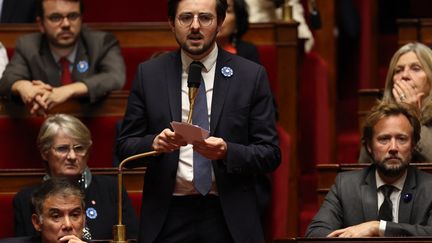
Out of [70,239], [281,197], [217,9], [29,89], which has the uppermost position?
[217,9]

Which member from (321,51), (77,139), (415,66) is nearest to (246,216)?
(77,139)

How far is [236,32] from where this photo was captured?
3816 millimetres

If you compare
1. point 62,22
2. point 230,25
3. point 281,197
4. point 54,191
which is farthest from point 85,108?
point 54,191

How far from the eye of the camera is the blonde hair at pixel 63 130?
317 centimetres

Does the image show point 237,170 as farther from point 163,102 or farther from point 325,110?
point 325,110

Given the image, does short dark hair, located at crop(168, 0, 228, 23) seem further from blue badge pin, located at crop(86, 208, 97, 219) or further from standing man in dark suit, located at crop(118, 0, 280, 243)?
blue badge pin, located at crop(86, 208, 97, 219)

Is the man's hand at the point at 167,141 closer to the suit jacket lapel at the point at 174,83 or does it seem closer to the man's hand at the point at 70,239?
the suit jacket lapel at the point at 174,83

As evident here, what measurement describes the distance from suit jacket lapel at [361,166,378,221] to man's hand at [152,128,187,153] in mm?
499

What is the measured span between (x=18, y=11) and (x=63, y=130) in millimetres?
1117

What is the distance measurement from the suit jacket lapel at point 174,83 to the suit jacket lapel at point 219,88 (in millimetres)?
69

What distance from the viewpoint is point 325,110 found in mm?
4246

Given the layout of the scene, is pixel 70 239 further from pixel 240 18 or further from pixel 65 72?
pixel 240 18

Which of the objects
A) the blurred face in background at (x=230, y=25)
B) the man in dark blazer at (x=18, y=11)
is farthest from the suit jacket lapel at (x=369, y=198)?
the man in dark blazer at (x=18, y=11)

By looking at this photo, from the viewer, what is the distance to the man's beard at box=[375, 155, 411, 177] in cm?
288
